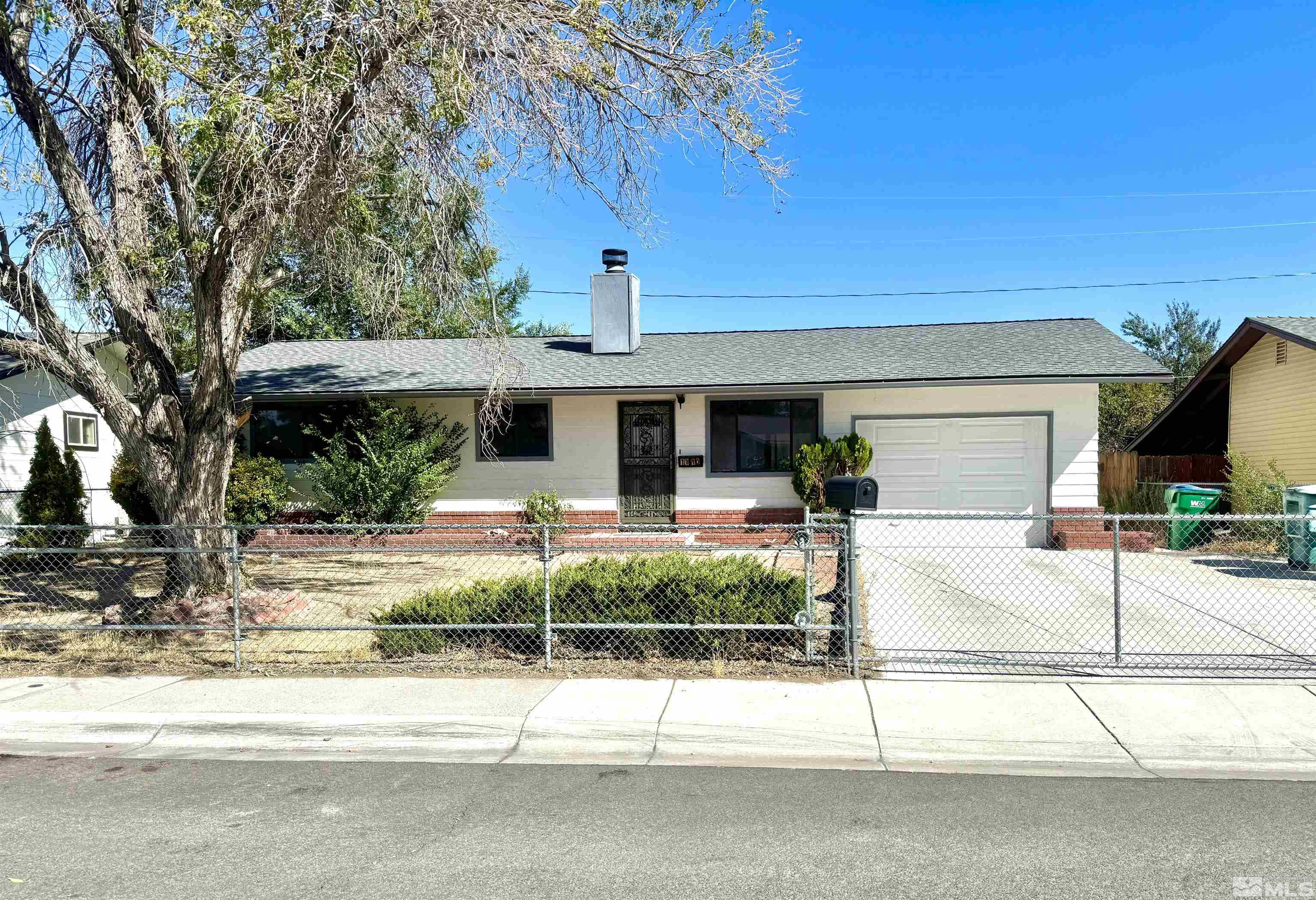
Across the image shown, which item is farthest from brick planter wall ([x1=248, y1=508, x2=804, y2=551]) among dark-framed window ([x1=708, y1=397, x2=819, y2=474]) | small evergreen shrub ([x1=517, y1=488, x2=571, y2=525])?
dark-framed window ([x1=708, y1=397, x2=819, y2=474])

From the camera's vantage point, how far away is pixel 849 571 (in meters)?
7.15

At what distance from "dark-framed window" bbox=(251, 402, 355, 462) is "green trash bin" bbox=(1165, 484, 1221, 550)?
47.3ft

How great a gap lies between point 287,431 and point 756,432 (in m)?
8.45

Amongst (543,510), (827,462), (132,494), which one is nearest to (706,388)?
(827,462)

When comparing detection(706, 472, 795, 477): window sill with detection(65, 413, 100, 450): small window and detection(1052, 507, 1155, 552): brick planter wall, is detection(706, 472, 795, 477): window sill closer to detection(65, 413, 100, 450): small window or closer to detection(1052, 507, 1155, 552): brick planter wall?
A: detection(1052, 507, 1155, 552): brick planter wall

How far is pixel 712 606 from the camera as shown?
24.6 feet

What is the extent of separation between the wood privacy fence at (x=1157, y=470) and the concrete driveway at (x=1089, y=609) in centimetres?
622

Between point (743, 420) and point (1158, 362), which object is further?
point (1158, 362)

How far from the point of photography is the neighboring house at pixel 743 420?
14.6 metres

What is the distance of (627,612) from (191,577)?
451cm

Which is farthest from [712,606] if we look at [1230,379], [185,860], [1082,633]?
[1230,379]

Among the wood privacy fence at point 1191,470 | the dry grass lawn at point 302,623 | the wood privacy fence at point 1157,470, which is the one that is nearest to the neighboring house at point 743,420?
the dry grass lawn at point 302,623

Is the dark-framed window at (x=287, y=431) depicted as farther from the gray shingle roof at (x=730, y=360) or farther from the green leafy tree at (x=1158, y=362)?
the green leafy tree at (x=1158, y=362)

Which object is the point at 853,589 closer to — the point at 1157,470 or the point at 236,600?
the point at 236,600
